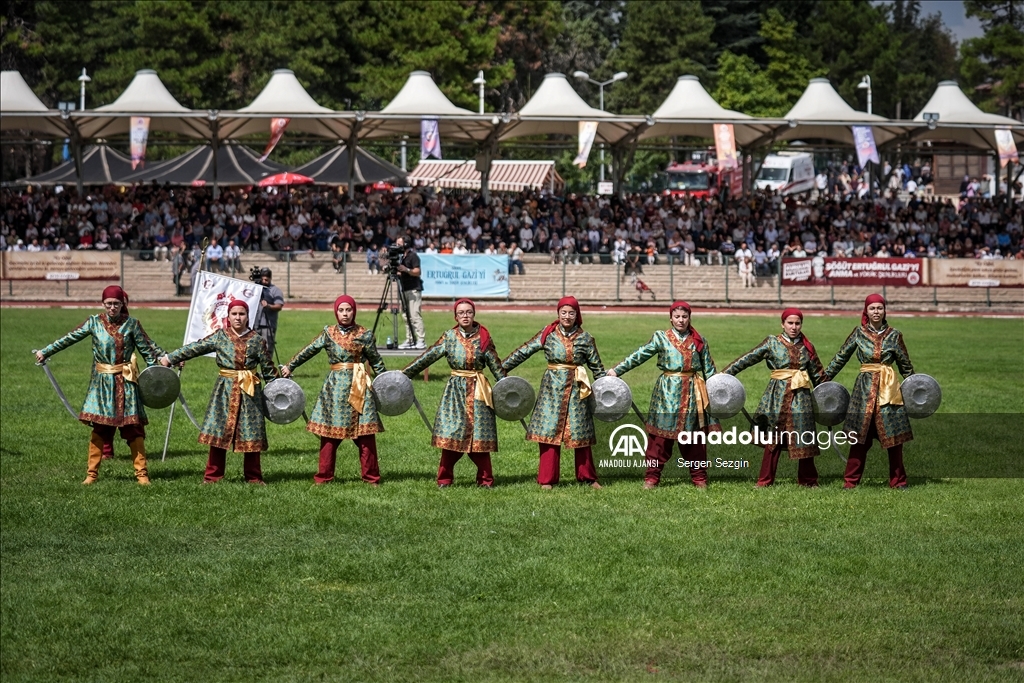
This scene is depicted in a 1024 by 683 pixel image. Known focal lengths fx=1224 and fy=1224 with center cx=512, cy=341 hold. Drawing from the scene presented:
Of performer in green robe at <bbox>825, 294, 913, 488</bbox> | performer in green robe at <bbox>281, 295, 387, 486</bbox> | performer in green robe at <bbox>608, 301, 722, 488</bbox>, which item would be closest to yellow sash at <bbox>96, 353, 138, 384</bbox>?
performer in green robe at <bbox>281, 295, 387, 486</bbox>

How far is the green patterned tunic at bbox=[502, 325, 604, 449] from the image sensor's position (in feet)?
35.4

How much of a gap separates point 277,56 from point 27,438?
154 ft

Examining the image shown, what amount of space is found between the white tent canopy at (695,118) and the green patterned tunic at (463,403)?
101ft

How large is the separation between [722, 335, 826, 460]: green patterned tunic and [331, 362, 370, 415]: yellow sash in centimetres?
326

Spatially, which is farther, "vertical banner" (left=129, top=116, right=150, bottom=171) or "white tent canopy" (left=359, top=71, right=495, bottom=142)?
"white tent canopy" (left=359, top=71, right=495, bottom=142)

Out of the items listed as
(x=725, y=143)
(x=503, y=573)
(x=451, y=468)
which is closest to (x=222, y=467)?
(x=451, y=468)

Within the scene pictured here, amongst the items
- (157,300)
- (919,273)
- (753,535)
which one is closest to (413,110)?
(157,300)

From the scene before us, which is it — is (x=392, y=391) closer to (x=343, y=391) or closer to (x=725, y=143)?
(x=343, y=391)

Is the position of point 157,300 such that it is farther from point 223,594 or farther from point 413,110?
point 223,594

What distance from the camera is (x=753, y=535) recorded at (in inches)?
365

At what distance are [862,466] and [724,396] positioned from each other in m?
1.43

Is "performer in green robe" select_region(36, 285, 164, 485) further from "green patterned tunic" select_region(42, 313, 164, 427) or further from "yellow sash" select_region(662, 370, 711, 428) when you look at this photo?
"yellow sash" select_region(662, 370, 711, 428)

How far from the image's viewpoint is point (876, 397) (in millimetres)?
10797

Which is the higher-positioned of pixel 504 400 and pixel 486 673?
pixel 504 400
